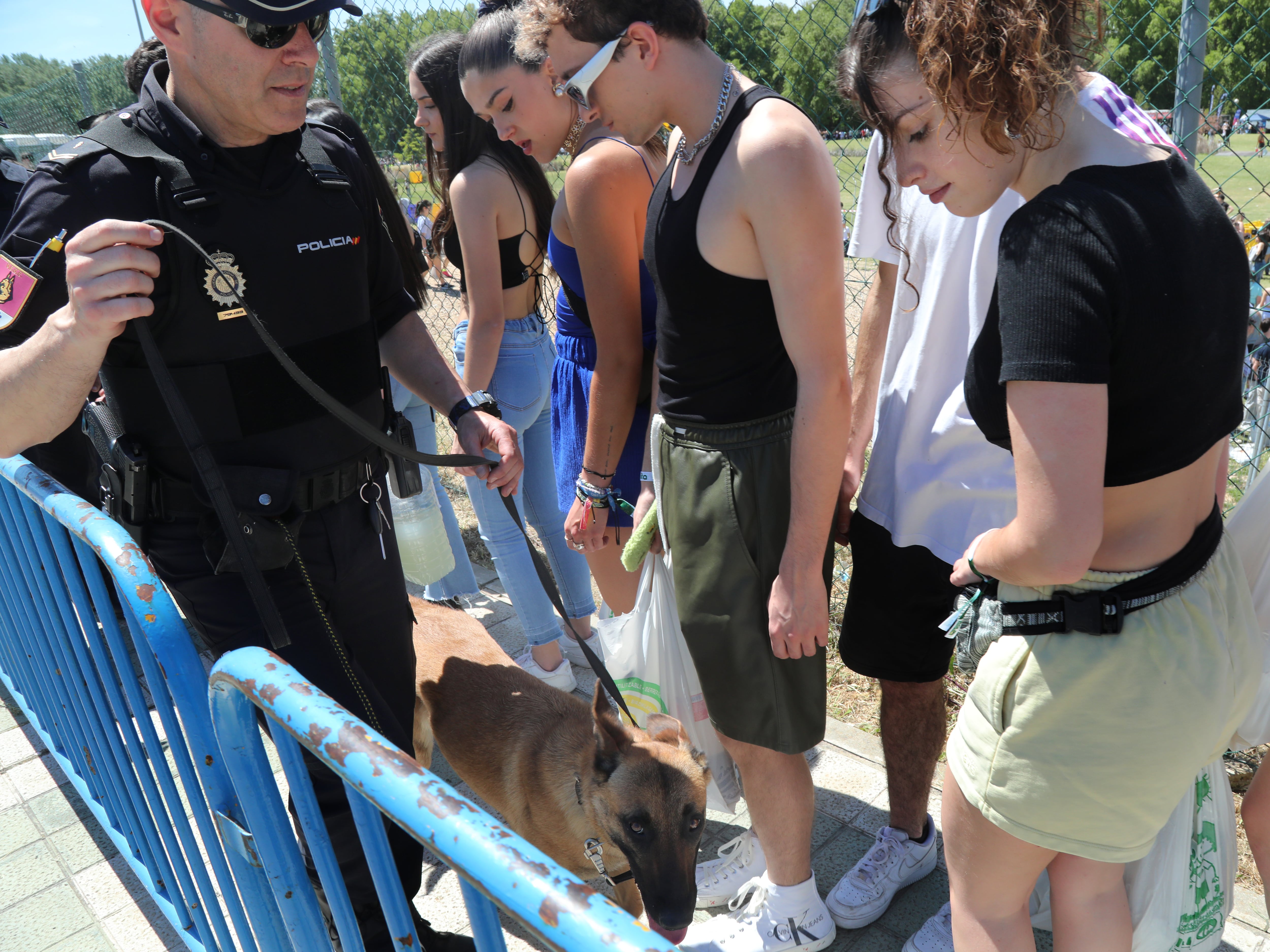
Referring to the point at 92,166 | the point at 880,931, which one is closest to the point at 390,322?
the point at 92,166

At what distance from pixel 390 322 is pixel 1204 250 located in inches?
73.4

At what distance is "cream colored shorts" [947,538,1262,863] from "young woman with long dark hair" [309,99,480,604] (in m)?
1.77

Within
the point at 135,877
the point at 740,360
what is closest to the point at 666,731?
the point at 740,360

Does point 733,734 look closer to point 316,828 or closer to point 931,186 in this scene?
point 316,828

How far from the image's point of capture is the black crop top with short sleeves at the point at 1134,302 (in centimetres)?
108

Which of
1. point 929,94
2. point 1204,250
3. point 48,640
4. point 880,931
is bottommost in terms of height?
point 880,931

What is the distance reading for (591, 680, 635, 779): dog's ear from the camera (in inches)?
90.0

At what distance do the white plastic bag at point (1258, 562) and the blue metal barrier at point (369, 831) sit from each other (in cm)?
138

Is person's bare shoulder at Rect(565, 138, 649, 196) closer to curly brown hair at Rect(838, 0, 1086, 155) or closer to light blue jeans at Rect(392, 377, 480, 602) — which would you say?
curly brown hair at Rect(838, 0, 1086, 155)

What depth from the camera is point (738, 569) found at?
6.08 ft

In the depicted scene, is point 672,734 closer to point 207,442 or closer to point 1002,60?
point 207,442

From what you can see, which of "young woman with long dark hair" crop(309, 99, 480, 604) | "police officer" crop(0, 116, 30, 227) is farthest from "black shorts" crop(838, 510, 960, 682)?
"police officer" crop(0, 116, 30, 227)

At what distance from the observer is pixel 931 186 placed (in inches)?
53.6

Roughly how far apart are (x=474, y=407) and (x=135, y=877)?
1884 millimetres
